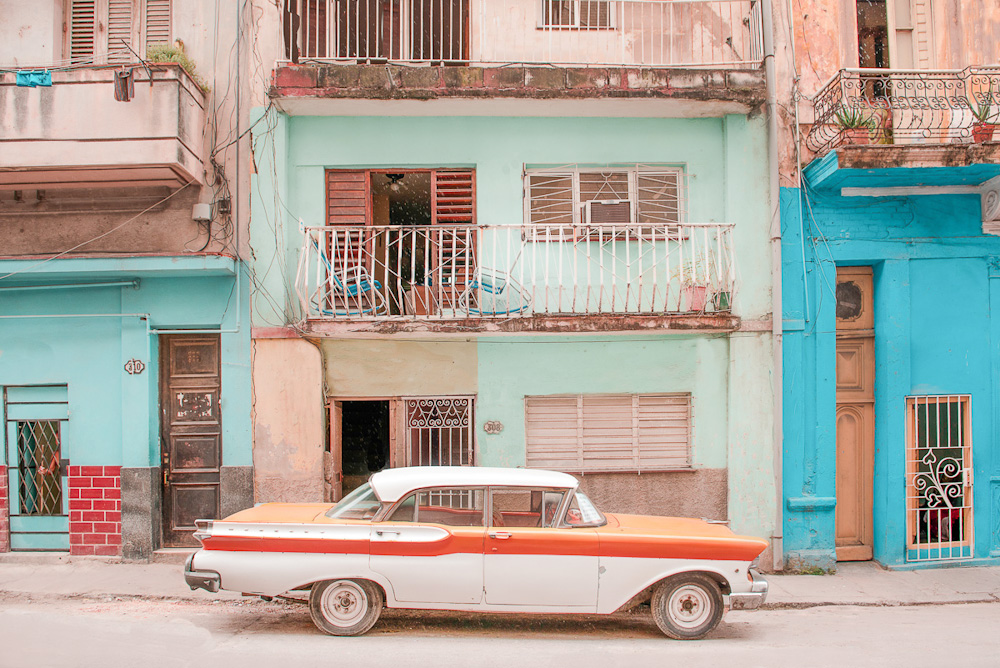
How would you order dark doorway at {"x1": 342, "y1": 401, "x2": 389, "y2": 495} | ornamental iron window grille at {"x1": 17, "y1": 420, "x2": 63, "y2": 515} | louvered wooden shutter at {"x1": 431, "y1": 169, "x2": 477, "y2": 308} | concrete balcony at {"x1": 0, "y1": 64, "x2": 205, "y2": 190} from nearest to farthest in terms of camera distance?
concrete balcony at {"x1": 0, "y1": 64, "x2": 205, "y2": 190} → ornamental iron window grille at {"x1": 17, "y1": 420, "x2": 63, "y2": 515} → louvered wooden shutter at {"x1": 431, "y1": 169, "x2": 477, "y2": 308} → dark doorway at {"x1": 342, "y1": 401, "x2": 389, "y2": 495}

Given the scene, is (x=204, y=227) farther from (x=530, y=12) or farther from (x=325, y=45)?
(x=530, y=12)

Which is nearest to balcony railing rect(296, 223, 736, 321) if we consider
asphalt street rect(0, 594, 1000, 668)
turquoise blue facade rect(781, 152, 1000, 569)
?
turquoise blue facade rect(781, 152, 1000, 569)

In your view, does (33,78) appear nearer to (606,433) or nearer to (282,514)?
(282,514)

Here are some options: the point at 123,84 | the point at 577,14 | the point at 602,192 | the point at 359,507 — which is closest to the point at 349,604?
the point at 359,507

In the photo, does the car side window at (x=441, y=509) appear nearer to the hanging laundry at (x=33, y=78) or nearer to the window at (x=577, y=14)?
the window at (x=577, y=14)

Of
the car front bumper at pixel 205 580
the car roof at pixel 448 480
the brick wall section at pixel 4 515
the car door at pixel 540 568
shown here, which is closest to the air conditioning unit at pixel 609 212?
the car roof at pixel 448 480

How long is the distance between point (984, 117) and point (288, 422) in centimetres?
888

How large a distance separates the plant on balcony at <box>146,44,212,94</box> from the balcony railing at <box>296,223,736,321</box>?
238 centimetres

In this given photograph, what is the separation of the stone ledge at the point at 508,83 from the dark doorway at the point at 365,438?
4891mm

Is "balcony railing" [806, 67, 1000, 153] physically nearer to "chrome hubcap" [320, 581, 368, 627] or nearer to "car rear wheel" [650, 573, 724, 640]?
"car rear wheel" [650, 573, 724, 640]

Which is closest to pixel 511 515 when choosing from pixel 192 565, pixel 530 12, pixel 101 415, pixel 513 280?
pixel 192 565

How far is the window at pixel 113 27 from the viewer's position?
8.55m

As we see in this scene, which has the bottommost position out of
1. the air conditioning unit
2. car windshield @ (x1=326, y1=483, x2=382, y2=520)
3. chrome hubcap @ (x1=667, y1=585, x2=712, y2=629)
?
chrome hubcap @ (x1=667, y1=585, x2=712, y2=629)

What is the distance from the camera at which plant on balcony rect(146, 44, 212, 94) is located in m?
8.19
